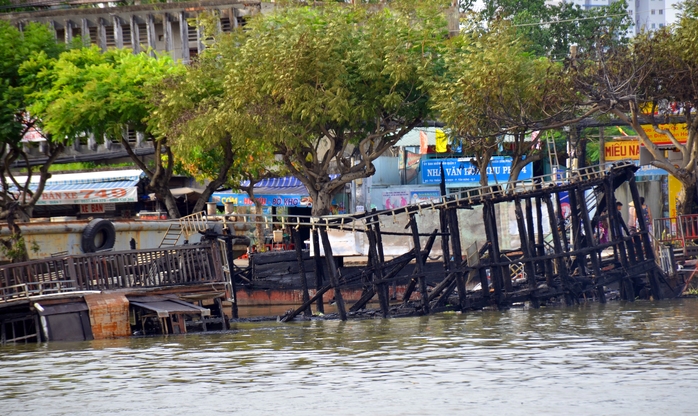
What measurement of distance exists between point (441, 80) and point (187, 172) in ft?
52.6

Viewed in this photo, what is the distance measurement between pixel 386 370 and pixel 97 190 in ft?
99.1

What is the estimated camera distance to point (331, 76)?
101 feet

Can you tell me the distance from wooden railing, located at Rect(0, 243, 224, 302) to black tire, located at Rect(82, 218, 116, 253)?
6724mm

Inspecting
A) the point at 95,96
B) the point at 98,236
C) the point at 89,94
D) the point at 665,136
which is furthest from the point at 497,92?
the point at 89,94

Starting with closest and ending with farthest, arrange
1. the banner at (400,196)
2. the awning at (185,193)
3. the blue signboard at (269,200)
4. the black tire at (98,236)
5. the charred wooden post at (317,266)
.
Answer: the charred wooden post at (317,266) < the black tire at (98,236) < the blue signboard at (269,200) < the banner at (400,196) < the awning at (185,193)

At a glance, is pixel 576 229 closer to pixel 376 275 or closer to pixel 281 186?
pixel 376 275

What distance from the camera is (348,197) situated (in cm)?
4719

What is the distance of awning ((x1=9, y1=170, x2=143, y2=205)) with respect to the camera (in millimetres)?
45750

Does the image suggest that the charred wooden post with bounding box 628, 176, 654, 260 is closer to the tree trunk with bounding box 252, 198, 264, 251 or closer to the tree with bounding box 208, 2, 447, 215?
the tree with bounding box 208, 2, 447, 215

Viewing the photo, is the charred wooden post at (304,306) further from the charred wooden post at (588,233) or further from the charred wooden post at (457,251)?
the charred wooden post at (588,233)

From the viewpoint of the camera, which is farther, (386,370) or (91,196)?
(91,196)

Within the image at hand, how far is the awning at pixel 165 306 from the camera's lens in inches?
933

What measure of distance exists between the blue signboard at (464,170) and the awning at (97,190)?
40.4ft

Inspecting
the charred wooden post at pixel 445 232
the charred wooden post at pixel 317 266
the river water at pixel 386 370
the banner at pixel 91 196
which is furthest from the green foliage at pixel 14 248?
the banner at pixel 91 196
